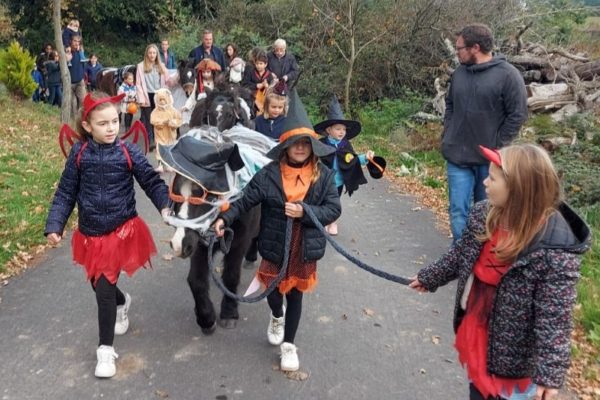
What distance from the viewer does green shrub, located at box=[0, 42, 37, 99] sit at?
46.1 ft

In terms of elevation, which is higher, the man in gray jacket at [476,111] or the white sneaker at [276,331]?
the man in gray jacket at [476,111]

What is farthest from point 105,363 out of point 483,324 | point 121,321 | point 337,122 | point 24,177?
point 24,177

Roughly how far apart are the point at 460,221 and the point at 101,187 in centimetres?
352

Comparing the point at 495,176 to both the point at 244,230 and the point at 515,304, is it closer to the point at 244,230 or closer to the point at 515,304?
the point at 515,304

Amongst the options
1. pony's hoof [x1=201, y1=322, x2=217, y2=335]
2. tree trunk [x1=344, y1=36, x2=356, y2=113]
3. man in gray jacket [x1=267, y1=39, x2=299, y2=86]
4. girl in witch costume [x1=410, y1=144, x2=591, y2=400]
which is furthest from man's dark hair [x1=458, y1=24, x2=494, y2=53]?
tree trunk [x1=344, y1=36, x2=356, y2=113]

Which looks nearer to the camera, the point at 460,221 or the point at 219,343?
the point at 219,343

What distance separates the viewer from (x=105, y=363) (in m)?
3.75

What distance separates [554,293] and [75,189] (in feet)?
9.80

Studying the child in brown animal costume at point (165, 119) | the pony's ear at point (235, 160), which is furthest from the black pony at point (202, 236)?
the child in brown animal costume at point (165, 119)

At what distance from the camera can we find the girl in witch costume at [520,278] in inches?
91.2

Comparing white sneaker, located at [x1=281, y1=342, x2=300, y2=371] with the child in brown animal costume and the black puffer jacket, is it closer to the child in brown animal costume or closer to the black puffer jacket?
the black puffer jacket

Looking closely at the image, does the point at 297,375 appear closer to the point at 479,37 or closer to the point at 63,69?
the point at 479,37

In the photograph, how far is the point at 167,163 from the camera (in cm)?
349

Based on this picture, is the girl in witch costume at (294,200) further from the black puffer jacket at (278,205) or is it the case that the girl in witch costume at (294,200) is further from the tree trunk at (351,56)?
the tree trunk at (351,56)
